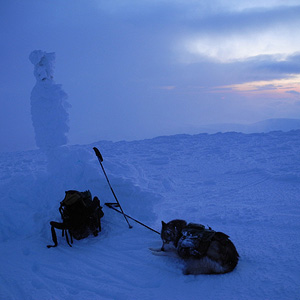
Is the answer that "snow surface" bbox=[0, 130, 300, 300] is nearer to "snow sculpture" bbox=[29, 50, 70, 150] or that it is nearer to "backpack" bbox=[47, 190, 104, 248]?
"backpack" bbox=[47, 190, 104, 248]

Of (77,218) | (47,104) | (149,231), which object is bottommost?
(149,231)

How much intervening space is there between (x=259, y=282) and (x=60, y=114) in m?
7.72

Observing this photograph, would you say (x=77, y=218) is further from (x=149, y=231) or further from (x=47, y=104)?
(x=47, y=104)

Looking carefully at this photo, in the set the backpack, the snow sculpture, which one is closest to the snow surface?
the backpack

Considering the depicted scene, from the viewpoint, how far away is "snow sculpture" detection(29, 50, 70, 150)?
857cm

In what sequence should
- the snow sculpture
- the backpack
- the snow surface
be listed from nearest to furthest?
the snow surface
the backpack
the snow sculpture

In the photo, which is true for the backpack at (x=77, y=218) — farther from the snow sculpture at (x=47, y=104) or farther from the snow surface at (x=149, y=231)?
the snow sculpture at (x=47, y=104)

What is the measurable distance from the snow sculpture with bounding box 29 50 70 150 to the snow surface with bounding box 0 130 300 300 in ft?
2.74

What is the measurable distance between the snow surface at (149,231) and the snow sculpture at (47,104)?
0.83 meters

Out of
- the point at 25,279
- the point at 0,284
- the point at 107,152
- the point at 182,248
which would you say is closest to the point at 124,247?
the point at 182,248

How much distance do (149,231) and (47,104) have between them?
593 centimetres

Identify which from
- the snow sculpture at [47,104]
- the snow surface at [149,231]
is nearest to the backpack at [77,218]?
the snow surface at [149,231]

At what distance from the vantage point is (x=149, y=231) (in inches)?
207

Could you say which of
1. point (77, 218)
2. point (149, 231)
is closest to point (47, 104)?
point (77, 218)
